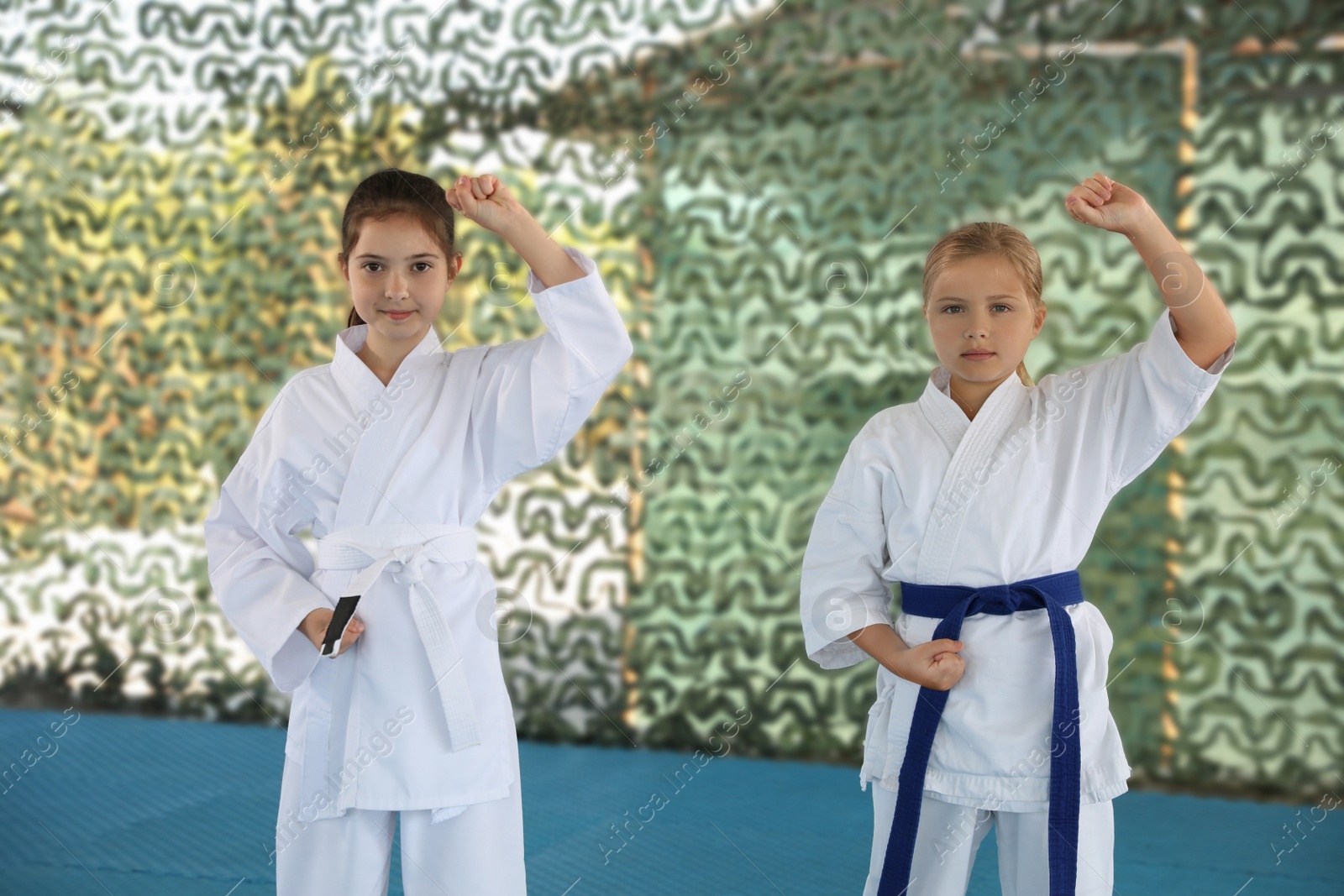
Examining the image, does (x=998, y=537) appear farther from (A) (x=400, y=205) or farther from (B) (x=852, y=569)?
(A) (x=400, y=205)

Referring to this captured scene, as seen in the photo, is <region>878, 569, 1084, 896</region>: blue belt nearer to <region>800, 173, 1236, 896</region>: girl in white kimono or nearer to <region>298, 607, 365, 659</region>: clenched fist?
<region>800, 173, 1236, 896</region>: girl in white kimono

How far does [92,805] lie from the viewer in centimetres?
316

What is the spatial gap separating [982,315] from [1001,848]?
0.72 m

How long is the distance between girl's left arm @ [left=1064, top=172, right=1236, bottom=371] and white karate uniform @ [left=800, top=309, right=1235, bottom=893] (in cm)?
3

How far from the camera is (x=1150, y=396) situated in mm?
1535

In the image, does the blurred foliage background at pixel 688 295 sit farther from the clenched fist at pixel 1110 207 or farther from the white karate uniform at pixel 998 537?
the clenched fist at pixel 1110 207

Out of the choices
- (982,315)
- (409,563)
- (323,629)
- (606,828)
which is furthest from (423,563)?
(606,828)

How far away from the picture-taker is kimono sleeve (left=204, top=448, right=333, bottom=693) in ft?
5.35

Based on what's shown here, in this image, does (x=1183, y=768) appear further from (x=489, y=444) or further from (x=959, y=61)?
(x=489, y=444)

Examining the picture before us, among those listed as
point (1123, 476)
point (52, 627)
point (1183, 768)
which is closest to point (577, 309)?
point (1123, 476)

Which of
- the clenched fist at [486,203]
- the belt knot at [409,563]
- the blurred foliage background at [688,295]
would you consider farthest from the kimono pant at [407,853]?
the blurred foliage background at [688,295]

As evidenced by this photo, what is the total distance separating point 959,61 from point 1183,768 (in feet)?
7.26

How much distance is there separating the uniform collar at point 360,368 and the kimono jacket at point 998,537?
0.65m

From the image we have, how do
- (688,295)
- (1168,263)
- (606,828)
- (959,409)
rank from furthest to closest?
Result: (688,295) < (606,828) < (959,409) < (1168,263)
